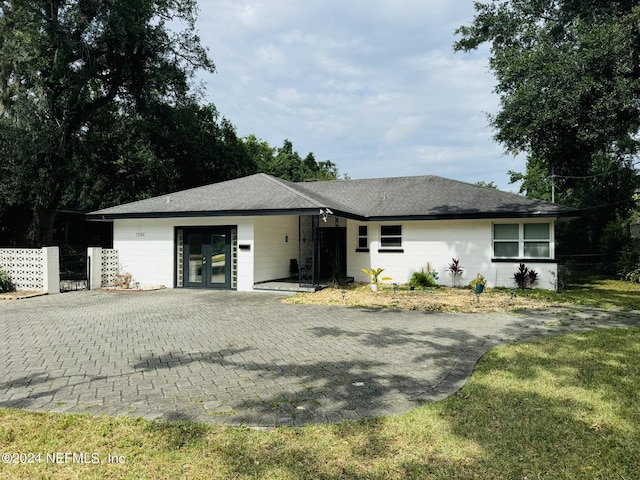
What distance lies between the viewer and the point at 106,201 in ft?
79.4

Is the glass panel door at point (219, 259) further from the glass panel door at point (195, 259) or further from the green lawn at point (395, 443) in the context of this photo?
the green lawn at point (395, 443)

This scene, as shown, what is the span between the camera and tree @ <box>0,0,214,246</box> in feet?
52.5

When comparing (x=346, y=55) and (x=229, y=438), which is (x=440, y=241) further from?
(x=229, y=438)

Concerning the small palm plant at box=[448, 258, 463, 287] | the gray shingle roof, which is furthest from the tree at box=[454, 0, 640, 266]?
the small palm plant at box=[448, 258, 463, 287]

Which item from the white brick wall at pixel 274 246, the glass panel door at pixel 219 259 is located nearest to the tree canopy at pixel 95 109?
the glass panel door at pixel 219 259

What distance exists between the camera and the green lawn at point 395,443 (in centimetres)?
296

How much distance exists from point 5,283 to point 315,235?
10.5 meters

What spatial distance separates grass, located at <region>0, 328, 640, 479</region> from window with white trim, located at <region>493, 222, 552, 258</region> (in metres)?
10.7

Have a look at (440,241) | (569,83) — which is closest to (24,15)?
(440,241)

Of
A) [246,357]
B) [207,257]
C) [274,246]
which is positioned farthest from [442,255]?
[246,357]

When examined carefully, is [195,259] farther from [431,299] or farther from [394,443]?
[394,443]

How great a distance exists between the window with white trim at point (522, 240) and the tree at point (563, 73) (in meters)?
4.09

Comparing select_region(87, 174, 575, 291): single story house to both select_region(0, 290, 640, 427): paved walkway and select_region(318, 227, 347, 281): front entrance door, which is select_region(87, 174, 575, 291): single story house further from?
select_region(0, 290, 640, 427): paved walkway

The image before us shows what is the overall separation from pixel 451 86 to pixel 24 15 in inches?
691
